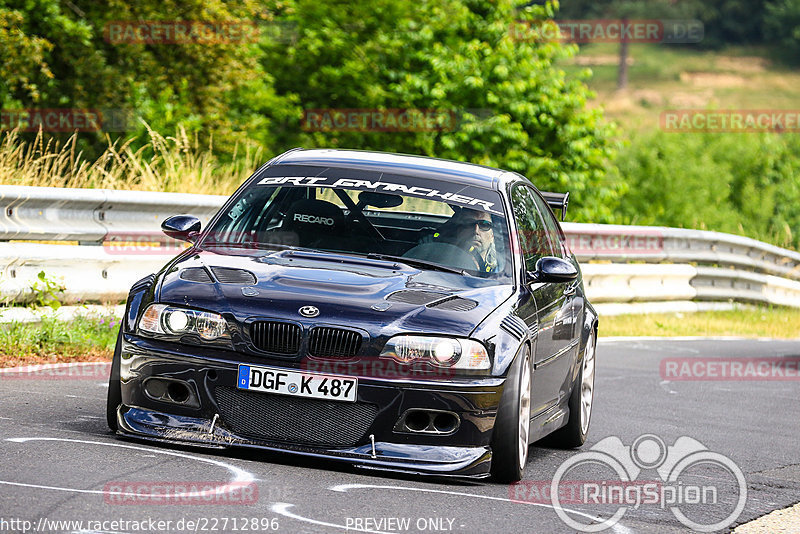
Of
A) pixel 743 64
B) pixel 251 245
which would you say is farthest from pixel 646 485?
pixel 743 64

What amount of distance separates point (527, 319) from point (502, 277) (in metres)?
0.35

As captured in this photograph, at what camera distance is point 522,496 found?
6.02 metres

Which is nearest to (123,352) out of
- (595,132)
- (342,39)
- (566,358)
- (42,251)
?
(566,358)

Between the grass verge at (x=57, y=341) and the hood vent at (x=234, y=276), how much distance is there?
113 inches

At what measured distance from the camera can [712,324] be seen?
58.2 feet

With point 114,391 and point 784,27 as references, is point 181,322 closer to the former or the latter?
point 114,391

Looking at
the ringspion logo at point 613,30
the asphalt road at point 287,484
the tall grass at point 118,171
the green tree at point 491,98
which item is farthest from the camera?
the ringspion logo at point 613,30

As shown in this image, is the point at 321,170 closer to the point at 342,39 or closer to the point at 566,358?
the point at 566,358

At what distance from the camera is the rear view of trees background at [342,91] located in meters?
23.3

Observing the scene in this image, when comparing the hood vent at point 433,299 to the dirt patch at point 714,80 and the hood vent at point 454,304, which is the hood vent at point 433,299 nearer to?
the hood vent at point 454,304

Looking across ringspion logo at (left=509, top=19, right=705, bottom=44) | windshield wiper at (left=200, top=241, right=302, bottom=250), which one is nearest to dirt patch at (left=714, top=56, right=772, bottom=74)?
ringspion logo at (left=509, top=19, right=705, bottom=44)

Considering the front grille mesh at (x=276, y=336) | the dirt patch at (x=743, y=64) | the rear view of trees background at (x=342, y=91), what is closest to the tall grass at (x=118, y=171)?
the rear view of trees background at (x=342, y=91)

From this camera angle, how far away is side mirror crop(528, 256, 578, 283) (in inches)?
274

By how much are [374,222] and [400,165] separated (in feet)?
1.54
